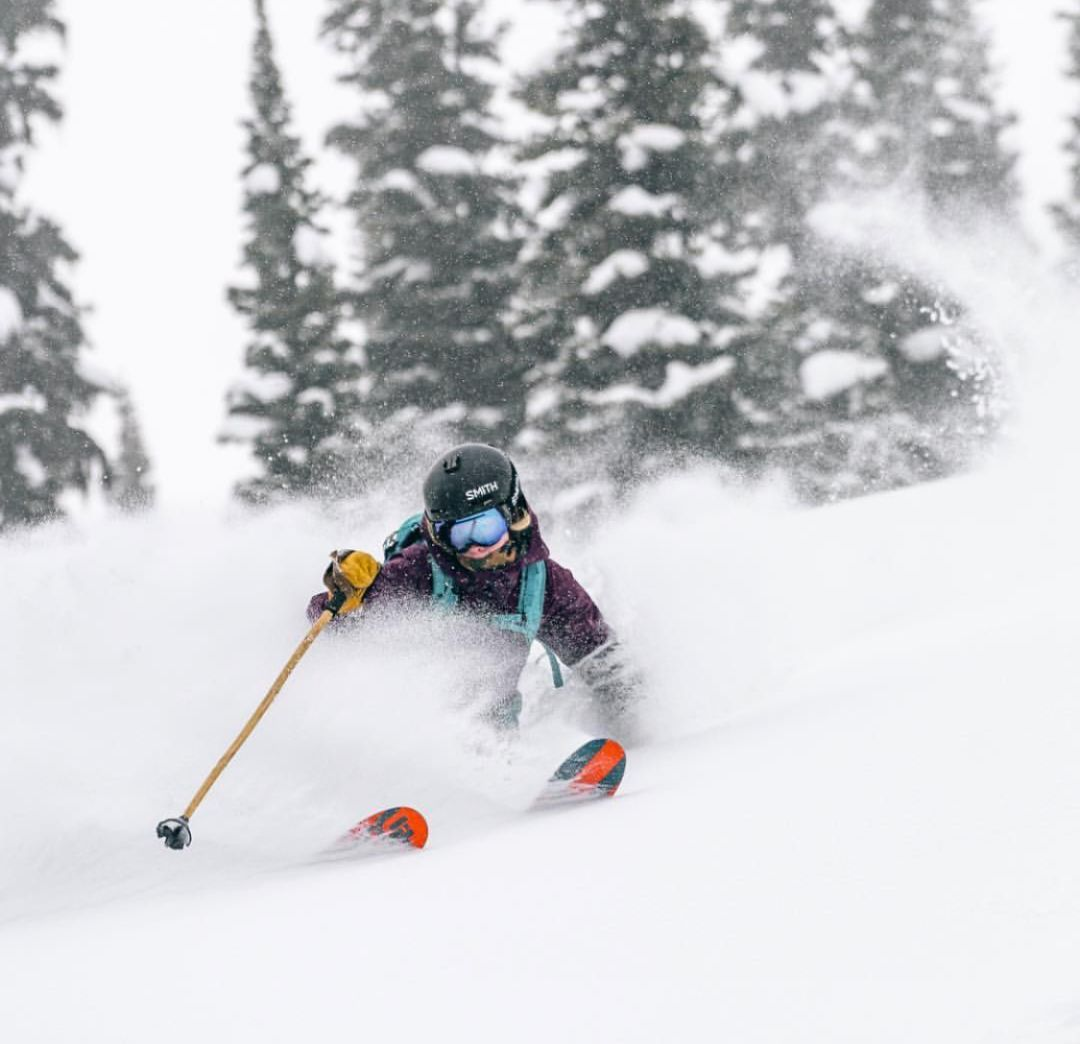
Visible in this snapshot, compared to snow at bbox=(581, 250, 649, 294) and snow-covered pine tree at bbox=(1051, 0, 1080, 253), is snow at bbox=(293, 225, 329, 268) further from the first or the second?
snow-covered pine tree at bbox=(1051, 0, 1080, 253)

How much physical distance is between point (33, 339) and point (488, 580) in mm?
14145

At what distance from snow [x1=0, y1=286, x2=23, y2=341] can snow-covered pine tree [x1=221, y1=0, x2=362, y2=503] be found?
10.2ft

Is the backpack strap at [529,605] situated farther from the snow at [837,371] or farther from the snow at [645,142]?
the snow at [837,371]

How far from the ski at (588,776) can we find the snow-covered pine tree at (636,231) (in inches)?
437

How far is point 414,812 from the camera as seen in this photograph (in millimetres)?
4172

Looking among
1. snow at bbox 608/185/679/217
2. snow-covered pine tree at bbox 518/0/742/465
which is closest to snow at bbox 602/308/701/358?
snow-covered pine tree at bbox 518/0/742/465

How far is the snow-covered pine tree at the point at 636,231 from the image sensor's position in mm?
15555

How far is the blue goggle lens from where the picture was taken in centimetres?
538

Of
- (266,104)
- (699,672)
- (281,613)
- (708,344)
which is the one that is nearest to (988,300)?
(708,344)

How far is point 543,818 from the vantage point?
4.20 metres

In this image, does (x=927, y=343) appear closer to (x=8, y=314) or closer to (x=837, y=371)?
(x=837, y=371)

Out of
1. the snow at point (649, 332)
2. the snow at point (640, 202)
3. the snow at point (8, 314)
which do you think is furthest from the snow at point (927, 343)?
the snow at point (8, 314)

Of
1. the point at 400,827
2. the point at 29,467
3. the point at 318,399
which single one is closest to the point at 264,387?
the point at 318,399

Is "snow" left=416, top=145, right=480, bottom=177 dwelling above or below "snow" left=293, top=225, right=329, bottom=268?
above
